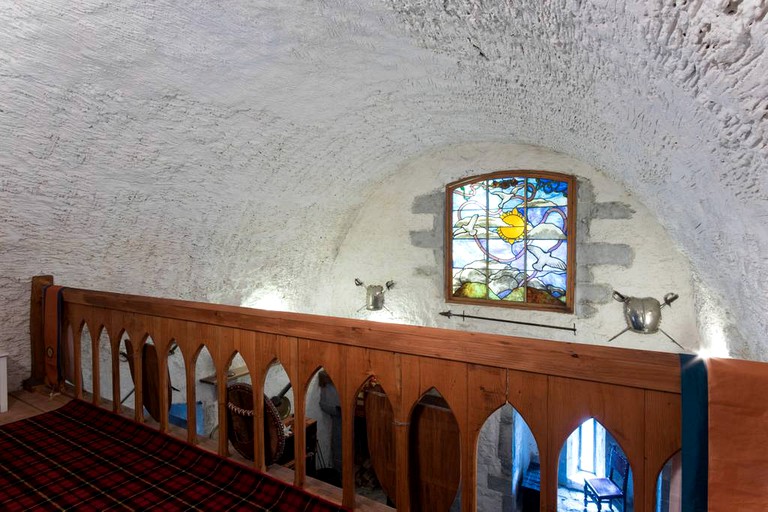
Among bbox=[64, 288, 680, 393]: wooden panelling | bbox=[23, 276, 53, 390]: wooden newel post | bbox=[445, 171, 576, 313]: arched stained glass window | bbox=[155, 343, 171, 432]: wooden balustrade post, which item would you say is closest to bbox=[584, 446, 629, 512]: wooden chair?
bbox=[445, 171, 576, 313]: arched stained glass window

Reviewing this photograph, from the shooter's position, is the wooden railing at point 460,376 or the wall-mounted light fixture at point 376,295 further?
the wall-mounted light fixture at point 376,295

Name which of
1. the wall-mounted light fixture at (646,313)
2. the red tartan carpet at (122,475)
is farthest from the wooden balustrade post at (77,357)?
the wall-mounted light fixture at (646,313)

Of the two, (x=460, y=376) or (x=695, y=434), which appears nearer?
(x=695, y=434)

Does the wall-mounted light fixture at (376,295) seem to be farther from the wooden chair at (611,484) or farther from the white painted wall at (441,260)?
the wooden chair at (611,484)

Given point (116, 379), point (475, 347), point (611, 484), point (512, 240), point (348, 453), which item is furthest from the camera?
point (611, 484)

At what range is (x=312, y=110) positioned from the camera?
2354 mm

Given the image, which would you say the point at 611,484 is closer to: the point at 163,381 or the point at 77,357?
the point at 163,381

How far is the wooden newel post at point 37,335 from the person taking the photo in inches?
82.4

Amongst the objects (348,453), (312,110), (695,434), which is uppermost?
(312,110)

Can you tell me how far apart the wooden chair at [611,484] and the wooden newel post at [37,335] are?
4221 mm

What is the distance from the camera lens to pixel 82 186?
2.11 meters

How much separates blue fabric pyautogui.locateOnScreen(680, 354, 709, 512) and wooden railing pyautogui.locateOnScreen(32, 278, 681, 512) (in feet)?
0.09

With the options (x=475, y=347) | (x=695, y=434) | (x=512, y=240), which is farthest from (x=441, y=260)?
(x=695, y=434)

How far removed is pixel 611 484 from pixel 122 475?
14.2ft
